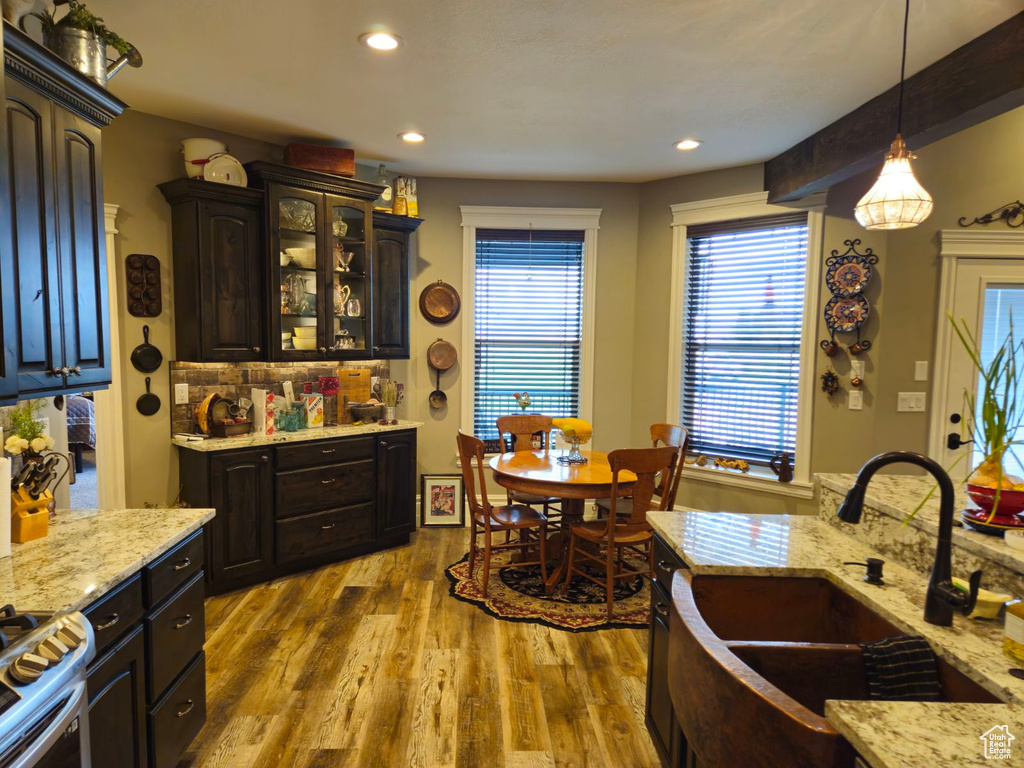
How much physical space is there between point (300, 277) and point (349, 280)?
37 cm

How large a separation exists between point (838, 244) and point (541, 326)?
7.41 ft

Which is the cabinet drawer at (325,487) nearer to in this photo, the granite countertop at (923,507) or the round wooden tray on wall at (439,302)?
the round wooden tray on wall at (439,302)

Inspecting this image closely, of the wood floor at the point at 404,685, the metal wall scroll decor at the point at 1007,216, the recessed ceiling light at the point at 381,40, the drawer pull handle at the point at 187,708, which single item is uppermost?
the recessed ceiling light at the point at 381,40

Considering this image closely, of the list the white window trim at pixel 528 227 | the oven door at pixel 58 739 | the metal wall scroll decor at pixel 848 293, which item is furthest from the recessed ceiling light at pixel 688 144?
the oven door at pixel 58 739

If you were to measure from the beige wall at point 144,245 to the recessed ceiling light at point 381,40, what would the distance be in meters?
1.74

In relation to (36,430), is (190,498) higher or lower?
lower

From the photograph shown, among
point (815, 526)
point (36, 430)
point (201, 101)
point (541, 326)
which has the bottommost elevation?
point (815, 526)

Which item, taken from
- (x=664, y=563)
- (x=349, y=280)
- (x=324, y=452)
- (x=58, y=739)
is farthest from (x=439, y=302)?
(x=58, y=739)

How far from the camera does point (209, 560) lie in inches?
132

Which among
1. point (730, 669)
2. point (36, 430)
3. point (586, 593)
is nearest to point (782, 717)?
point (730, 669)

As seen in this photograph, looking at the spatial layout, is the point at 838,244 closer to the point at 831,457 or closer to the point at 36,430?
the point at 831,457

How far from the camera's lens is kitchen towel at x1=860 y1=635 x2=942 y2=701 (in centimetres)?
125

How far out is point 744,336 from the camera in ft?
14.4

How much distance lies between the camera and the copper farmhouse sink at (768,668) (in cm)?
88
